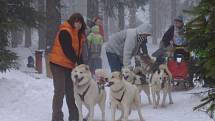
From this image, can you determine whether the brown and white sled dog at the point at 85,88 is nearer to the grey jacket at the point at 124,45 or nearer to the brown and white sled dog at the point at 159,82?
the grey jacket at the point at 124,45

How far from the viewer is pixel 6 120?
831 cm

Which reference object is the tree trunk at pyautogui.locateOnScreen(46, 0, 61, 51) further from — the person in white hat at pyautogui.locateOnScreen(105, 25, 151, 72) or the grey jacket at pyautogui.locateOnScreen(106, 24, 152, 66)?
the grey jacket at pyautogui.locateOnScreen(106, 24, 152, 66)

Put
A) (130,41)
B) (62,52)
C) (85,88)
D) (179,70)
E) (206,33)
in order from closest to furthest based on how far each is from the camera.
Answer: (206,33) < (85,88) < (62,52) < (130,41) < (179,70)

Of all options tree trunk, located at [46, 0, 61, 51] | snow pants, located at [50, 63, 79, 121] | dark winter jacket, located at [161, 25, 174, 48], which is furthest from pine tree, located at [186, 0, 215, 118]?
tree trunk, located at [46, 0, 61, 51]

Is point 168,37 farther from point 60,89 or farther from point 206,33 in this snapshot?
point 206,33

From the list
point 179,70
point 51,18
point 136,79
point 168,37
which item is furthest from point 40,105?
point 51,18

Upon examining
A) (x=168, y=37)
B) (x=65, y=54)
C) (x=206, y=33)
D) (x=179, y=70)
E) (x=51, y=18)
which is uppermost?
(x=51, y=18)

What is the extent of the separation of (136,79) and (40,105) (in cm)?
209

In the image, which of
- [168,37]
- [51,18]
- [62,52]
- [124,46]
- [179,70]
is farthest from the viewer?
[51,18]

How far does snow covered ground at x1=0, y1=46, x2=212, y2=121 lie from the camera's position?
8805mm

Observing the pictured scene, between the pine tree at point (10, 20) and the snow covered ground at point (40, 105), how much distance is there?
0.59 m

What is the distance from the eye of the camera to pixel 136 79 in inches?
395

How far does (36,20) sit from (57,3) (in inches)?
187

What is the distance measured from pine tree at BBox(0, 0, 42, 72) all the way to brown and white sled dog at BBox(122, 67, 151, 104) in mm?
2789
